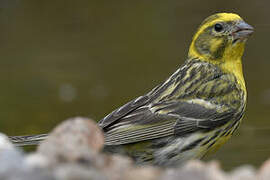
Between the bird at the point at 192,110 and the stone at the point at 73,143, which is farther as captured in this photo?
the bird at the point at 192,110

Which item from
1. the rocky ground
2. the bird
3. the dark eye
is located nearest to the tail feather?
the bird

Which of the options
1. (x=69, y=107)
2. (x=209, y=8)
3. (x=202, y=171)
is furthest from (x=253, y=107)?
(x=202, y=171)

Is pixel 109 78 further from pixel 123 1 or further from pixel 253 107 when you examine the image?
pixel 123 1

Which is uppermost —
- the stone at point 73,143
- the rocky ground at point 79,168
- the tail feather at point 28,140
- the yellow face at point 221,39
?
the yellow face at point 221,39

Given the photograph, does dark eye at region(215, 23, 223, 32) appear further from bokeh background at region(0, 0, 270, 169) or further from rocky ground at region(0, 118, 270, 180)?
rocky ground at region(0, 118, 270, 180)

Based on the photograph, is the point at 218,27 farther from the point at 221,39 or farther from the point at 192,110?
the point at 192,110

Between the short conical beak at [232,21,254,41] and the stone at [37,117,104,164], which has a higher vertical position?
the short conical beak at [232,21,254,41]

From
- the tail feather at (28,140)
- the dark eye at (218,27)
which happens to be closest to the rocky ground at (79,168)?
the tail feather at (28,140)

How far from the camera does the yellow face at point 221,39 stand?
6.36m

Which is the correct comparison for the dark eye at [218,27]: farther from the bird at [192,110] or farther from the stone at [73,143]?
the stone at [73,143]

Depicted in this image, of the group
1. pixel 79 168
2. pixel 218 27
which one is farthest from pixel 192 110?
pixel 79 168

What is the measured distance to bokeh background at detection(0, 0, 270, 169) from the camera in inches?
338

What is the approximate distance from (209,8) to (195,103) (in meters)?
6.91

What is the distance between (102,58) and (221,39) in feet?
16.0
